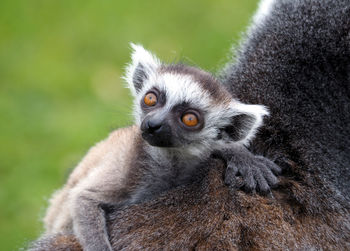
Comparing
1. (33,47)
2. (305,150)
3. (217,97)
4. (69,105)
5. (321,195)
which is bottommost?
(321,195)

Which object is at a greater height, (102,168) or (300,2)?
(300,2)

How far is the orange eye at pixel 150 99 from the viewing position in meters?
4.23

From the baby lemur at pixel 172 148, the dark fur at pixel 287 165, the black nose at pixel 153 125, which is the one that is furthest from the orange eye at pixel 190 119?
the dark fur at pixel 287 165

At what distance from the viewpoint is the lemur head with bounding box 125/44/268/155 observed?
4.00 meters

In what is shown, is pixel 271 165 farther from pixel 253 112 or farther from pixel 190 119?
pixel 190 119

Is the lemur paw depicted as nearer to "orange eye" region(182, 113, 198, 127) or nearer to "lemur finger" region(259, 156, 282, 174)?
"lemur finger" region(259, 156, 282, 174)

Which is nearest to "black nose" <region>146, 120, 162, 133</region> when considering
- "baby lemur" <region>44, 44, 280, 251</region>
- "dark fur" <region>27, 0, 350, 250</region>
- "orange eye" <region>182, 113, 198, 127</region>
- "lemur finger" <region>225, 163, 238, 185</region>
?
"baby lemur" <region>44, 44, 280, 251</region>

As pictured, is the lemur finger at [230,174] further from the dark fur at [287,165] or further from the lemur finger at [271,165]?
the lemur finger at [271,165]

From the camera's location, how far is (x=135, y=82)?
4.66 meters

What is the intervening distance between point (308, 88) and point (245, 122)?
486mm

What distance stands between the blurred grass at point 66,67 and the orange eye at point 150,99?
2898 millimetres

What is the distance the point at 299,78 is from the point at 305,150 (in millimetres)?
507

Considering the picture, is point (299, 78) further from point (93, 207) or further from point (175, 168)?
point (93, 207)

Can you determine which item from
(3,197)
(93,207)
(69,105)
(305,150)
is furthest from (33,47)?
(305,150)
